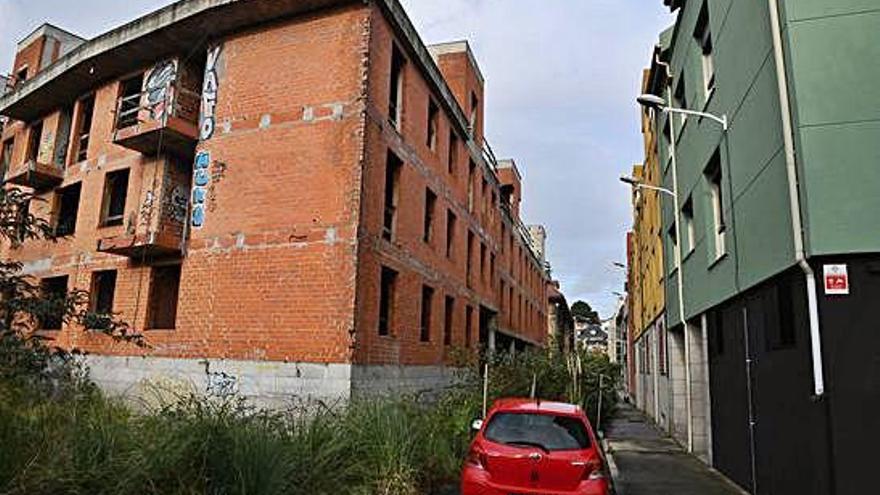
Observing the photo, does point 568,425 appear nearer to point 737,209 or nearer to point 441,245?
point 737,209

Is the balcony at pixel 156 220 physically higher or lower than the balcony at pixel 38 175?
lower

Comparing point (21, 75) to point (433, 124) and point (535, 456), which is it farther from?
point (535, 456)

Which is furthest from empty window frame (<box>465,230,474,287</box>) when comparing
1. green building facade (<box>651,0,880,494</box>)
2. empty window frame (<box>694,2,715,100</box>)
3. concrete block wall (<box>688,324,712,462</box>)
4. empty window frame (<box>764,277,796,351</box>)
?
empty window frame (<box>764,277,796,351</box>)

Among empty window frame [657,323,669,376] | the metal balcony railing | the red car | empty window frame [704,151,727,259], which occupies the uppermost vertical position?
the metal balcony railing

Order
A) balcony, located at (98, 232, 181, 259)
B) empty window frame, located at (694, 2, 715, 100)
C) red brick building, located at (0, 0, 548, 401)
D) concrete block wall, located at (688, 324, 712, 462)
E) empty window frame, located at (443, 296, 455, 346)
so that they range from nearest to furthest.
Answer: empty window frame, located at (694, 2, 715, 100) < red brick building, located at (0, 0, 548, 401) < concrete block wall, located at (688, 324, 712, 462) < balcony, located at (98, 232, 181, 259) < empty window frame, located at (443, 296, 455, 346)

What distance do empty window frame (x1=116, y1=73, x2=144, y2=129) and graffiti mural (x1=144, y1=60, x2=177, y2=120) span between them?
58cm

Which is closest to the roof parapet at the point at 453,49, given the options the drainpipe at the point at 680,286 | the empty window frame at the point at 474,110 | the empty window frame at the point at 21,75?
the empty window frame at the point at 474,110

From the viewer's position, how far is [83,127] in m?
18.3

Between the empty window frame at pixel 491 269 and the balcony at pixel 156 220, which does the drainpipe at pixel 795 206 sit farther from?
the empty window frame at pixel 491 269

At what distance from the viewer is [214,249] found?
13.2 meters

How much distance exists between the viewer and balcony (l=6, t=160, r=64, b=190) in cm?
1773

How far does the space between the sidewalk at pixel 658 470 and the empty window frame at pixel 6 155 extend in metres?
22.8

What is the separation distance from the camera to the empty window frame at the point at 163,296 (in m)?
14.5

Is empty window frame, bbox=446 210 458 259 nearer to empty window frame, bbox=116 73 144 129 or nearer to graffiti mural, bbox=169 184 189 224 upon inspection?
graffiti mural, bbox=169 184 189 224
